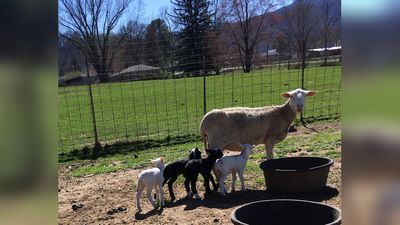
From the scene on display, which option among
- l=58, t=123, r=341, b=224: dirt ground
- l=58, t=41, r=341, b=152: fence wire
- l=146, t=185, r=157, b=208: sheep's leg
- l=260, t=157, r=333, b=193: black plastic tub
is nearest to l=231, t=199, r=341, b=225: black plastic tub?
l=58, t=123, r=341, b=224: dirt ground

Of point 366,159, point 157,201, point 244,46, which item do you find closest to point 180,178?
point 157,201

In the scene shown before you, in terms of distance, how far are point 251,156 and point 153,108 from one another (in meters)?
9.78

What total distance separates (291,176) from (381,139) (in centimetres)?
448

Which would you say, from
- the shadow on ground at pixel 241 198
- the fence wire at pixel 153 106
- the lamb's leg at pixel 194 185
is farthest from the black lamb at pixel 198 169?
the fence wire at pixel 153 106

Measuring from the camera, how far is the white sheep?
23.8ft

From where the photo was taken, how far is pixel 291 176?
231 inches

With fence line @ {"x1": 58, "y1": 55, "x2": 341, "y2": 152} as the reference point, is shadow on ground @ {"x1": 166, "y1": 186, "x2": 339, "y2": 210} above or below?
above

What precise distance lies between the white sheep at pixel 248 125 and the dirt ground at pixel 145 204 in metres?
0.89

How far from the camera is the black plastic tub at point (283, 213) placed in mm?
4098

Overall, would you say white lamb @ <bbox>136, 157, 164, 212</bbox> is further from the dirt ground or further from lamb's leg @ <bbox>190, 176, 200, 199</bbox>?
lamb's leg @ <bbox>190, 176, 200, 199</bbox>

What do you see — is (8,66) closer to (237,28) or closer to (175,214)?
(175,214)

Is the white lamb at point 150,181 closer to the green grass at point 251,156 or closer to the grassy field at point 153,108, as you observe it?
the green grass at point 251,156

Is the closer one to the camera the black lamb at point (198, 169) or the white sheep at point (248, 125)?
the black lamb at point (198, 169)

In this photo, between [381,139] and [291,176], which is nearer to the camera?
[381,139]
